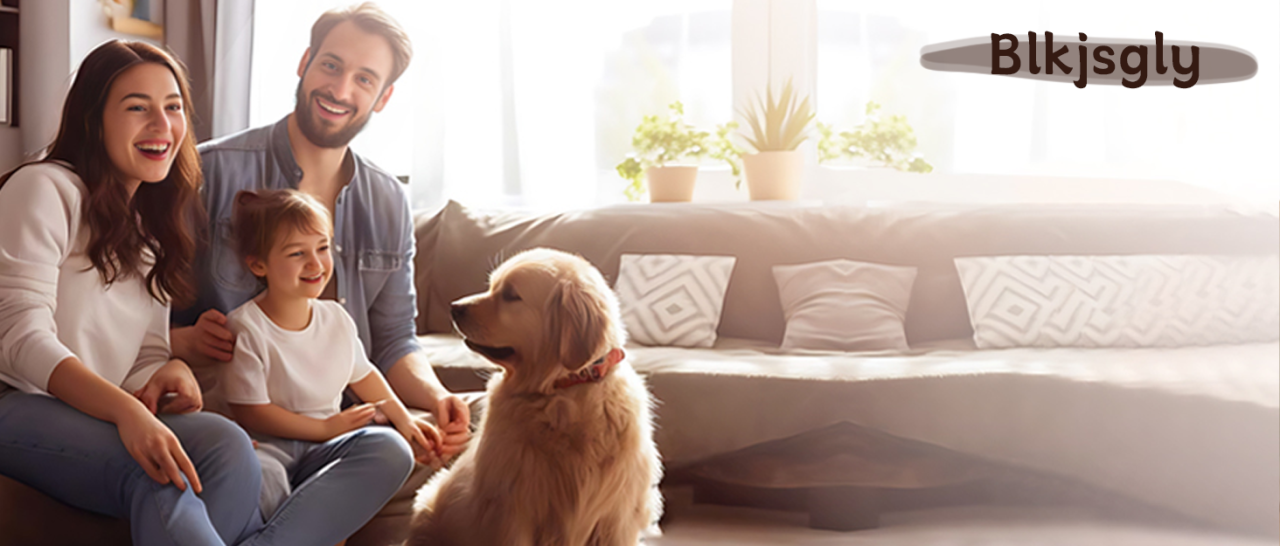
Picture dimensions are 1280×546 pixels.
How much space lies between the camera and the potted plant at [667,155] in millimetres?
2941

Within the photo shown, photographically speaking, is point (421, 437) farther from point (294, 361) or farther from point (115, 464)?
point (115, 464)

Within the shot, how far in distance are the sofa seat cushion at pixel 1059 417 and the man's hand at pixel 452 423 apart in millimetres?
576

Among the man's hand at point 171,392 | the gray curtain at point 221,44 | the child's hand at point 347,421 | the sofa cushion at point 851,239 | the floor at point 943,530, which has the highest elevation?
the gray curtain at point 221,44

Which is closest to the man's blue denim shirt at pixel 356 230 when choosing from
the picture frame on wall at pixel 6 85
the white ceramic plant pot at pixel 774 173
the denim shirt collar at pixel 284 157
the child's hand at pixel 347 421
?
the denim shirt collar at pixel 284 157

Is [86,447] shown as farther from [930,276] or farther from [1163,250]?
[1163,250]

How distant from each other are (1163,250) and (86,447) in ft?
8.39

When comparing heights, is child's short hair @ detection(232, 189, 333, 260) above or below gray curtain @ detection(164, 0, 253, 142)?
below

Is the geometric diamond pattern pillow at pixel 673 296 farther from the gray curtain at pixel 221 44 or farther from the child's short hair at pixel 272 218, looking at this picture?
the gray curtain at pixel 221 44

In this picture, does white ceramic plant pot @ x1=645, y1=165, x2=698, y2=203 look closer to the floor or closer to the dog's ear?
the floor

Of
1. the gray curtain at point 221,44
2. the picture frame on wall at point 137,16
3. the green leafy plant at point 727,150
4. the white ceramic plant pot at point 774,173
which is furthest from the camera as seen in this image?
the gray curtain at point 221,44

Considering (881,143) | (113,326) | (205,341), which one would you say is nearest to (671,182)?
(881,143)

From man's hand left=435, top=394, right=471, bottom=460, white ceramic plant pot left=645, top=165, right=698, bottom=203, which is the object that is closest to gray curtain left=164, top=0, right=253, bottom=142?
white ceramic plant pot left=645, top=165, right=698, bottom=203

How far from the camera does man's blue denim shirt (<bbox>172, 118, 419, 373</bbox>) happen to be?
1.64 m

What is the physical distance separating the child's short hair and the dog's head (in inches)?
10.9
